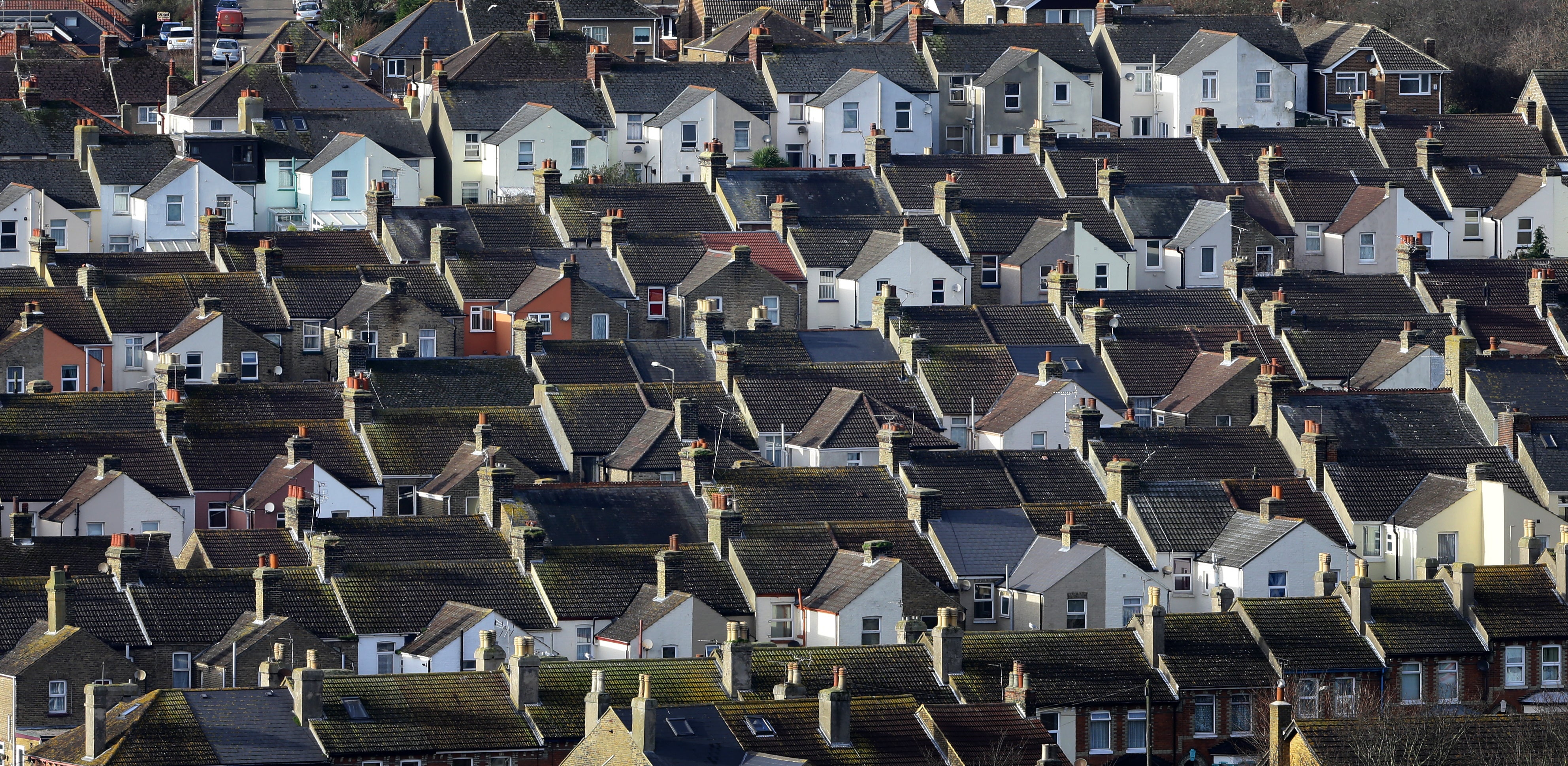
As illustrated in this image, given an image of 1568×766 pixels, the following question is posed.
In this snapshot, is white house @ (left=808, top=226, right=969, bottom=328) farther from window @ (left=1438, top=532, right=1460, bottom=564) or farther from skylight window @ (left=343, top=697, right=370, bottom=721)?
skylight window @ (left=343, top=697, right=370, bottom=721)

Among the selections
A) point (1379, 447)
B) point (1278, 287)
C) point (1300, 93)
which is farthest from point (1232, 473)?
point (1300, 93)

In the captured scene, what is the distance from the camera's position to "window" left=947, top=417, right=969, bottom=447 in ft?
368

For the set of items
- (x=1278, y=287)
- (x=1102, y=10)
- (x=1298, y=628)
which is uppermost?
(x=1102, y=10)

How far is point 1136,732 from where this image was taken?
85875mm

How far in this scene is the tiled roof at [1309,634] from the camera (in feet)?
290

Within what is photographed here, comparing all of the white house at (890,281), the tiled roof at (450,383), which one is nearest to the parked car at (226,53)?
the white house at (890,281)

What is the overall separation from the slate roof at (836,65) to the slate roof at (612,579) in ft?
152

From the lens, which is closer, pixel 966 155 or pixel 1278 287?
pixel 1278 287

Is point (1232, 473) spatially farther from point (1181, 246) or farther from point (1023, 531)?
point (1181, 246)

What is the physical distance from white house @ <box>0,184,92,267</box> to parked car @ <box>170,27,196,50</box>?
21336 millimetres

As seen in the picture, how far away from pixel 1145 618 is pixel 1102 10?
→ 200ft

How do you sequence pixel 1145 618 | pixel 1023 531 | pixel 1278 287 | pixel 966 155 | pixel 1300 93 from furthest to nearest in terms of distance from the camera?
pixel 1300 93 → pixel 966 155 → pixel 1278 287 → pixel 1023 531 → pixel 1145 618

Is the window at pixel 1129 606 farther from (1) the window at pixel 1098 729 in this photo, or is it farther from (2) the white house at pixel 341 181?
(2) the white house at pixel 341 181

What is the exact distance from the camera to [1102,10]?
145625 mm
